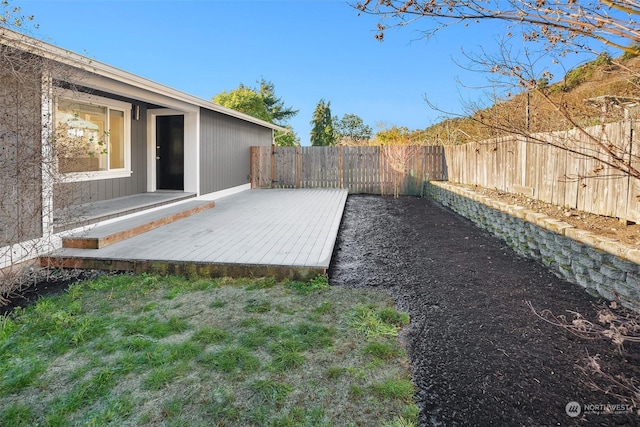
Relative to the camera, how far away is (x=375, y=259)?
5117mm

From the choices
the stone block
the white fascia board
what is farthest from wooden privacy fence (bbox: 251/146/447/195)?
the stone block

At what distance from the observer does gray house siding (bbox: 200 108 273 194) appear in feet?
31.0

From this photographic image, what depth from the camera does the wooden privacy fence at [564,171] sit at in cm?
387

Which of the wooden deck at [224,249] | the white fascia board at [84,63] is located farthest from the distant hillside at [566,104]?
the white fascia board at [84,63]

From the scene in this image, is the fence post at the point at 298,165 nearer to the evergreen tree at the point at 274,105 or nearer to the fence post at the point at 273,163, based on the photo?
the fence post at the point at 273,163

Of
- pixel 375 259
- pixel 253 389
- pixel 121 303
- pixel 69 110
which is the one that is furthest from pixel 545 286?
pixel 69 110

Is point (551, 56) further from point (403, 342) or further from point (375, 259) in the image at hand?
point (375, 259)

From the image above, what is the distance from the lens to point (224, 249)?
4797 millimetres

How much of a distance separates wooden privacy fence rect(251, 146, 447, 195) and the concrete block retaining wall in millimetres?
7273

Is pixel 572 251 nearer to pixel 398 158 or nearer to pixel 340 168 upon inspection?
pixel 398 158

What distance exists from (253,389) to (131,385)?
67 cm

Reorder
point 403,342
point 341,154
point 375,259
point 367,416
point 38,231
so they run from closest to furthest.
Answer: point 367,416 → point 403,342 → point 38,231 → point 375,259 → point 341,154

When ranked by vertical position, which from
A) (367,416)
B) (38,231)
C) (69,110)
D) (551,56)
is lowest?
(367,416)

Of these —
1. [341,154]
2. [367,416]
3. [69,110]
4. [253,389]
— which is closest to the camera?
[367,416]
